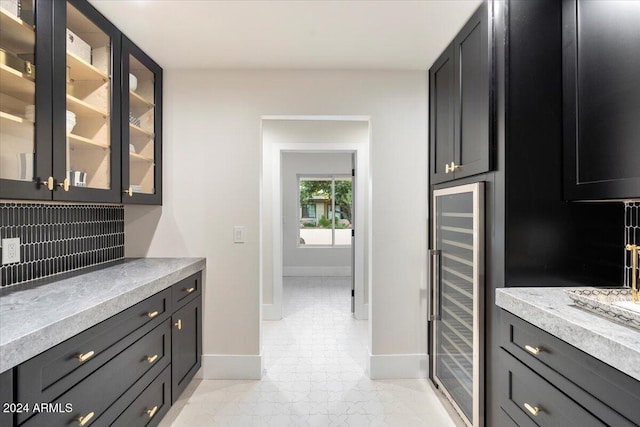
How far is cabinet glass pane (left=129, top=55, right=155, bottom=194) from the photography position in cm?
214

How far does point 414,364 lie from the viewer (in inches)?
98.4

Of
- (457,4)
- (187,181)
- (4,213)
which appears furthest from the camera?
(187,181)

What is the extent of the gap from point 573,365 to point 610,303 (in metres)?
0.32

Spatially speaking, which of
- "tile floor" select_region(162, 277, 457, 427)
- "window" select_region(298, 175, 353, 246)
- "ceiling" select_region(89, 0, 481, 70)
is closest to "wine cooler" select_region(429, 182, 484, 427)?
"tile floor" select_region(162, 277, 457, 427)

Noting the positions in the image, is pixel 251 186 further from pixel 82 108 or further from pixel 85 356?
pixel 85 356

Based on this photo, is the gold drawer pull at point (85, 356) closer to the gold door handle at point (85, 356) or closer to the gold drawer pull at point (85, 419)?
the gold door handle at point (85, 356)

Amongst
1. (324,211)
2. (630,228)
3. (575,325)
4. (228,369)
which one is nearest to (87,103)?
(228,369)

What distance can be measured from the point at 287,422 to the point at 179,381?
0.73m

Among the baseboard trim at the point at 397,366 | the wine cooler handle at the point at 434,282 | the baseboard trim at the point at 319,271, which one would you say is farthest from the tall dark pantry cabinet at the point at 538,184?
the baseboard trim at the point at 319,271

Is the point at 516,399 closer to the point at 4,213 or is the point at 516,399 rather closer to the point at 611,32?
the point at 611,32

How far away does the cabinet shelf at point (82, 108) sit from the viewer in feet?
5.27

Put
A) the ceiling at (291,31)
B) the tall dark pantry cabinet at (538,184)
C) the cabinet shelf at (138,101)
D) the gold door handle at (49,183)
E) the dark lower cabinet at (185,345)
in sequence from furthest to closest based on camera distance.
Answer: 1. the cabinet shelf at (138,101)
2. the dark lower cabinet at (185,345)
3. the ceiling at (291,31)
4. the tall dark pantry cabinet at (538,184)
5. the gold door handle at (49,183)

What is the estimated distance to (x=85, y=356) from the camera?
124cm

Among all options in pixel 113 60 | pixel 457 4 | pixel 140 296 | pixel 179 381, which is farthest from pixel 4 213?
pixel 457 4
